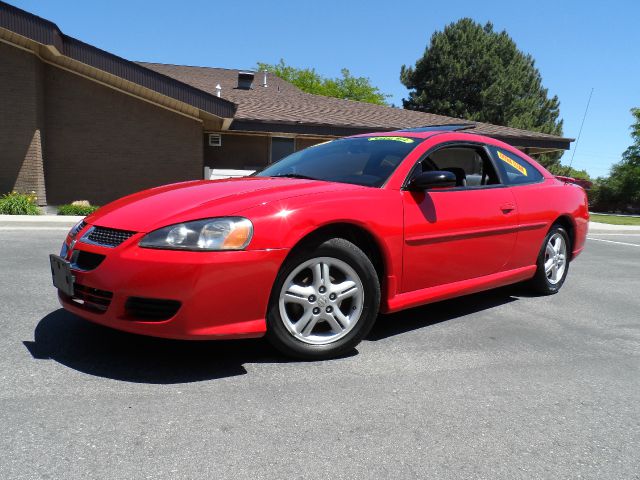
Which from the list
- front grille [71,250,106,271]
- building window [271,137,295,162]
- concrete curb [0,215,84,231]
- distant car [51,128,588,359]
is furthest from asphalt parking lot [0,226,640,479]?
building window [271,137,295,162]

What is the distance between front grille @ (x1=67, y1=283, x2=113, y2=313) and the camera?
278 cm

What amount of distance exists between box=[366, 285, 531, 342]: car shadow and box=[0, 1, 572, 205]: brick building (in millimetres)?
10756

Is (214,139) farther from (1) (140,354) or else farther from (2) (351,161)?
(1) (140,354)

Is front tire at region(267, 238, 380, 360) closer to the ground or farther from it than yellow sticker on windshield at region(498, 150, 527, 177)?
closer to the ground

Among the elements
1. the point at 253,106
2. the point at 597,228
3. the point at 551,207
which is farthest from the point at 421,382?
the point at 253,106

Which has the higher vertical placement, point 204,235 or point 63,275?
point 204,235

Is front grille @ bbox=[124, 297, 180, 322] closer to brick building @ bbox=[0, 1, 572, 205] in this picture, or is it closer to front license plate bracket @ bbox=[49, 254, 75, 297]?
front license plate bracket @ bbox=[49, 254, 75, 297]

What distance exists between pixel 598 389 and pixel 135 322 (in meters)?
2.49

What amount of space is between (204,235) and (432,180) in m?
1.56

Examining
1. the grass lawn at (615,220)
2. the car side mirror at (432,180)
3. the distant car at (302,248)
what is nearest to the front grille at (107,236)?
the distant car at (302,248)

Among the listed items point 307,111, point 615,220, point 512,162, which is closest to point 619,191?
point 615,220

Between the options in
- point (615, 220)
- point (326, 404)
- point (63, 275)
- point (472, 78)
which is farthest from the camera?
point (472, 78)

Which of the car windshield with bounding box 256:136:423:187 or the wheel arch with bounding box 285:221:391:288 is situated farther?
the car windshield with bounding box 256:136:423:187

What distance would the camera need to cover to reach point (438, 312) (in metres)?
4.38
